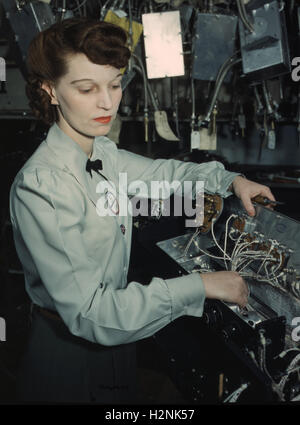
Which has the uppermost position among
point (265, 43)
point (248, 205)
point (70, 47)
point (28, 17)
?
point (28, 17)

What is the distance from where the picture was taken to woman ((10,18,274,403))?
2.59ft

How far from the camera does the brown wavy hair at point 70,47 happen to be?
87 centimetres

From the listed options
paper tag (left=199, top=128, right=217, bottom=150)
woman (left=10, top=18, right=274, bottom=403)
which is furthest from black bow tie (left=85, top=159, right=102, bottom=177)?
paper tag (left=199, top=128, right=217, bottom=150)

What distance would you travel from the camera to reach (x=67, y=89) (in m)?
0.91

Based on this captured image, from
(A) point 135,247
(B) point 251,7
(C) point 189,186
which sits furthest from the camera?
(B) point 251,7

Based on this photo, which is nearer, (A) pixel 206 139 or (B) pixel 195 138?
(B) pixel 195 138

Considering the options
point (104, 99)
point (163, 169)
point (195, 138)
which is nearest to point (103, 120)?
point (104, 99)

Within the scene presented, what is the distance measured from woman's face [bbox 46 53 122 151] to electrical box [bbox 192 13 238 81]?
102cm

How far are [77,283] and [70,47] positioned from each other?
2.00 ft

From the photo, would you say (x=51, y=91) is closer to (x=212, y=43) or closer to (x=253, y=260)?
(x=253, y=260)

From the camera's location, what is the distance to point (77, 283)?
0.78m
